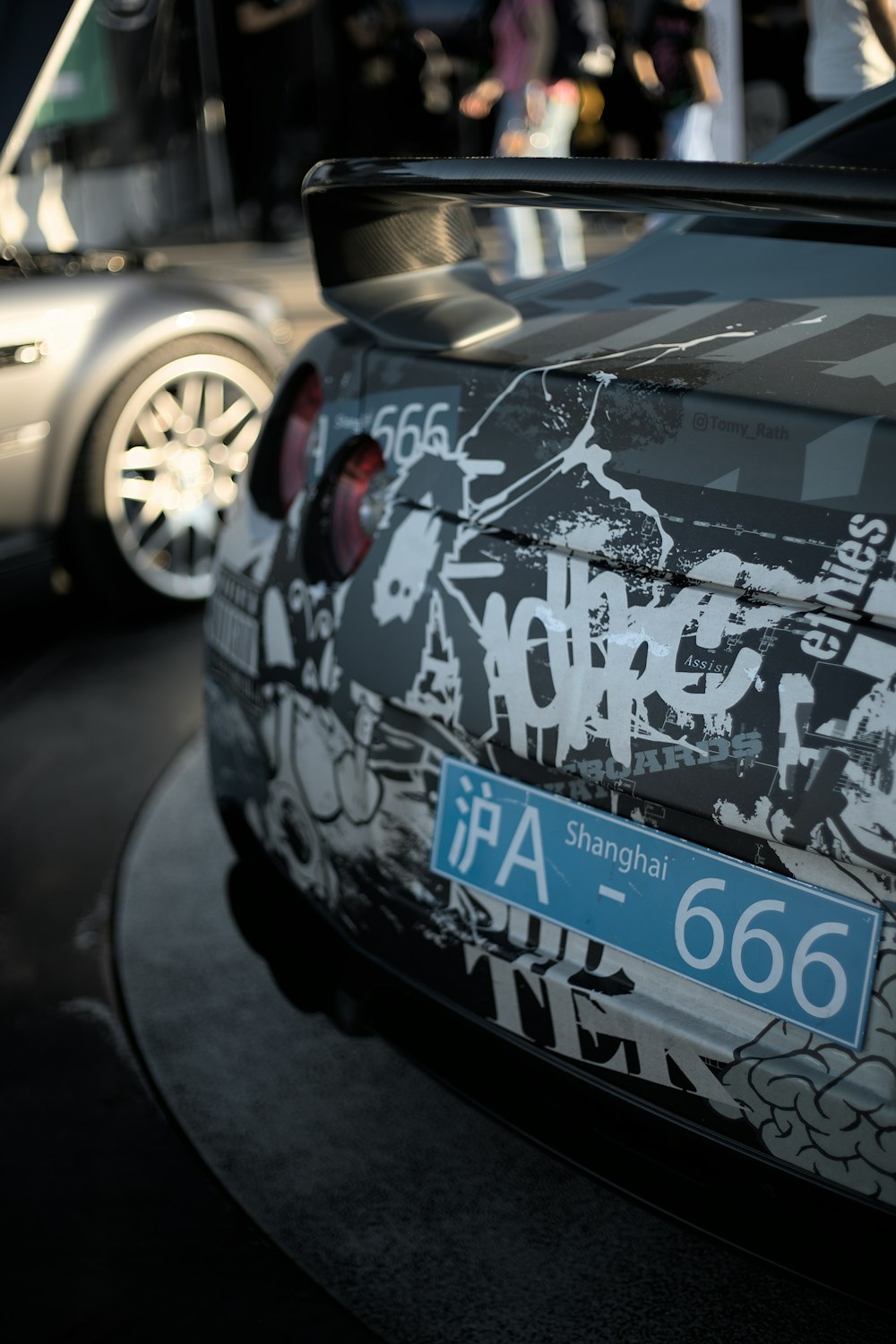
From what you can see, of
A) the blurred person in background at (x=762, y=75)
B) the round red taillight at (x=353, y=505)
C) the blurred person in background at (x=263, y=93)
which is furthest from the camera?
the blurred person in background at (x=263, y=93)

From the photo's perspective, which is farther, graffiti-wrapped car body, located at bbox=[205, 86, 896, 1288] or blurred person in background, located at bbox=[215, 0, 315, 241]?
blurred person in background, located at bbox=[215, 0, 315, 241]

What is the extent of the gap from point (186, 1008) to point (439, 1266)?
2.55 ft

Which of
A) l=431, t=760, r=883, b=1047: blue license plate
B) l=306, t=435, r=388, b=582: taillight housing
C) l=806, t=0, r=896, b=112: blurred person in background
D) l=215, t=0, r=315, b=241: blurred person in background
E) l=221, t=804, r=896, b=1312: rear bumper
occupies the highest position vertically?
l=215, t=0, r=315, b=241: blurred person in background

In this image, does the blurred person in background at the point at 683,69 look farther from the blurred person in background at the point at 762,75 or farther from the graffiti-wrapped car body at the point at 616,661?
the graffiti-wrapped car body at the point at 616,661

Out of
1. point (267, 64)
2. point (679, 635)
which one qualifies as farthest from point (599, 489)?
point (267, 64)

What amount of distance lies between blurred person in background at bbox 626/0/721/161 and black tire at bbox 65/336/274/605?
3135 mm

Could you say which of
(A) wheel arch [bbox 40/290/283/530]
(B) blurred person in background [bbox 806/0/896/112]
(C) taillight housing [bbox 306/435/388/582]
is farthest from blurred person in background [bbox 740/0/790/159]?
(C) taillight housing [bbox 306/435/388/582]

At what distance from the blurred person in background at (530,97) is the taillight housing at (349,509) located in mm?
5590

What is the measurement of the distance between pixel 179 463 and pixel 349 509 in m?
2.44

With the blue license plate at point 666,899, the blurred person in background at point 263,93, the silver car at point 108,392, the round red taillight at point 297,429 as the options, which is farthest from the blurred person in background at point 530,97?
the blue license plate at point 666,899

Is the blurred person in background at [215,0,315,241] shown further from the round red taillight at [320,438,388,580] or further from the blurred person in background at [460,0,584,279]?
the round red taillight at [320,438,388,580]

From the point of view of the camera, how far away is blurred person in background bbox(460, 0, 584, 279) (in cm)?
726

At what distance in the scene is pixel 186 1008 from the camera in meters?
2.51

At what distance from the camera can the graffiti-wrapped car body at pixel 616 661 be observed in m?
1.33
